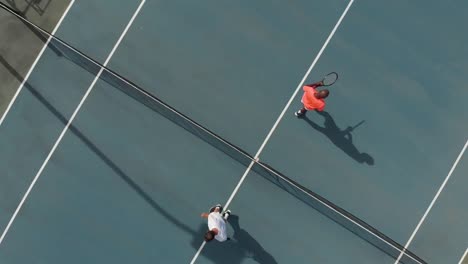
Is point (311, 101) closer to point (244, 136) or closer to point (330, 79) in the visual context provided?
point (330, 79)

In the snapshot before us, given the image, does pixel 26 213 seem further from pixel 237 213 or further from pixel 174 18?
pixel 174 18

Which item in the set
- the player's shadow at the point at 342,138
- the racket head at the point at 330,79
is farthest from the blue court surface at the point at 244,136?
the racket head at the point at 330,79

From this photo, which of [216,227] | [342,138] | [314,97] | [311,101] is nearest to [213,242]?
[216,227]

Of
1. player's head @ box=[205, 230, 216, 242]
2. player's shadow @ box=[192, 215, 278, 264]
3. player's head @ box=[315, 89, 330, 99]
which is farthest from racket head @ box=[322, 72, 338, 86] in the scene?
player's head @ box=[205, 230, 216, 242]

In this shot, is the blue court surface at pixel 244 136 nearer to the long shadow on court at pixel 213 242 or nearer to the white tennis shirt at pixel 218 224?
the long shadow on court at pixel 213 242

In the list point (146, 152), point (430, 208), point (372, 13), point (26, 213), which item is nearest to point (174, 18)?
point (146, 152)

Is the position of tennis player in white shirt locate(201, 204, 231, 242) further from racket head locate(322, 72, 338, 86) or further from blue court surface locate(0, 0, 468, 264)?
racket head locate(322, 72, 338, 86)
